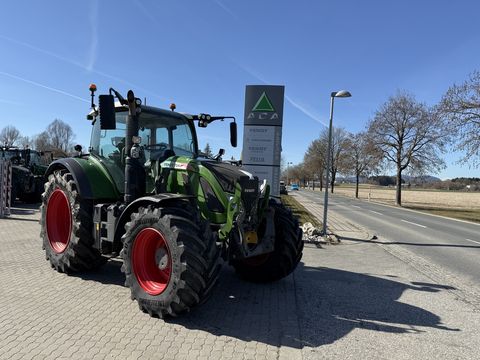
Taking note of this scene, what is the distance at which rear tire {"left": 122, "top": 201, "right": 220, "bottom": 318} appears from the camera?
14.8ft

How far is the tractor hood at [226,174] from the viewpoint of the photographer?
5.43m

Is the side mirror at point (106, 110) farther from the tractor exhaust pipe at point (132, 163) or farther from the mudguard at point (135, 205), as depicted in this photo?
the mudguard at point (135, 205)

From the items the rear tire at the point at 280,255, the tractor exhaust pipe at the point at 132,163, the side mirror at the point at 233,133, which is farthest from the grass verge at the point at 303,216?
the tractor exhaust pipe at the point at 132,163

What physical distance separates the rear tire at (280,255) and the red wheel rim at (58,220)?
2.99 metres

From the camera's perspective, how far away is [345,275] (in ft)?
25.0

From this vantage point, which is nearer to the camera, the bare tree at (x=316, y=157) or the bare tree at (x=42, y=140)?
the bare tree at (x=316, y=157)

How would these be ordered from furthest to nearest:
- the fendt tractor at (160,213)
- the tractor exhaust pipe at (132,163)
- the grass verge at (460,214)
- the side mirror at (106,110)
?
1. the grass verge at (460,214)
2. the tractor exhaust pipe at (132,163)
3. the side mirror at (106,110)
4. the fendt tractor at (160,213)

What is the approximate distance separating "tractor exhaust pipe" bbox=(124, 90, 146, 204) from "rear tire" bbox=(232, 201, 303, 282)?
1823 mm

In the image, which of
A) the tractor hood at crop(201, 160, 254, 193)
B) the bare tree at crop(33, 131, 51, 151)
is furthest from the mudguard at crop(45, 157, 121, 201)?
the bare tree at crop(33, 131, 51, 151)

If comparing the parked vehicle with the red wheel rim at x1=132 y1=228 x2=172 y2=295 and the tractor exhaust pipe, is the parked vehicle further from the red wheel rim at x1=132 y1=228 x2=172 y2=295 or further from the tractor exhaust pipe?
the red wheel rim at x1=132 y1=228 x2=172 y2=295

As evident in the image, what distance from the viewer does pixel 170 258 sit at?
482cm

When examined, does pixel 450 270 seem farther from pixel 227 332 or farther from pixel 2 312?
pixel 2 312

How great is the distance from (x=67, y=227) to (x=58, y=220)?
0.19 m

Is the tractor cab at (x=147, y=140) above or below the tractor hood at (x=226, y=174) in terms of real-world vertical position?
above
